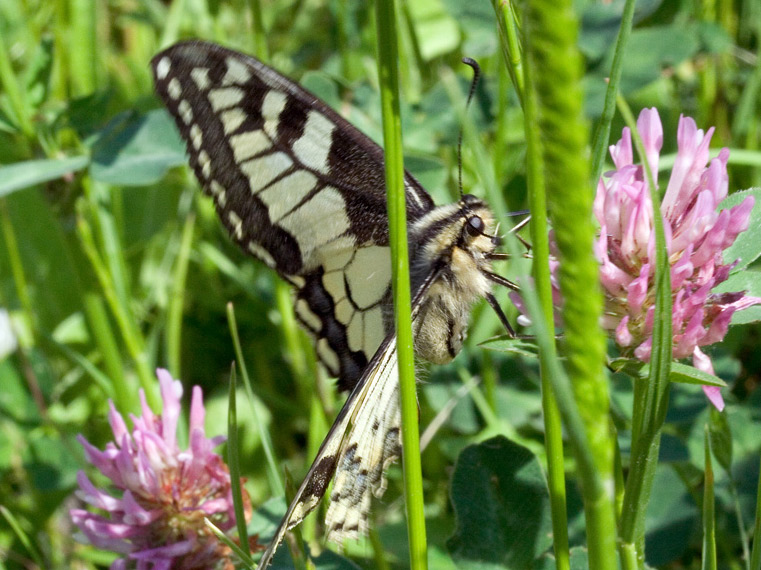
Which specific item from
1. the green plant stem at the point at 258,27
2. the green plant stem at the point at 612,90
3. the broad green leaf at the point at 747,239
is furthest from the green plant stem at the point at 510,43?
the green plant stem at the point at 258,27

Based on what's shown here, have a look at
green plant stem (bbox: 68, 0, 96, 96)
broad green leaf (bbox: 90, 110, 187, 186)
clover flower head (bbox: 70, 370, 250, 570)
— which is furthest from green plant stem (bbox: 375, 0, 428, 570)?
green plant stem (bbox: 68, 0, 96, 96)

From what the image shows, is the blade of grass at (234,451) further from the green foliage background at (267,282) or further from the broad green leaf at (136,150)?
the broad green leaf at (136,150)

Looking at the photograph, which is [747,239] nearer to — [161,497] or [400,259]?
[400,259]

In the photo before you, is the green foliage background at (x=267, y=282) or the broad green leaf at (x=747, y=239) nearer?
the broad green leaf at (x=747, y=239)

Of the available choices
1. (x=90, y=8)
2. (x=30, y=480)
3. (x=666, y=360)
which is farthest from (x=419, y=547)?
(x=90, y=8)

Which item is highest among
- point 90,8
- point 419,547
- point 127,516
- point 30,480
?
point 90,8

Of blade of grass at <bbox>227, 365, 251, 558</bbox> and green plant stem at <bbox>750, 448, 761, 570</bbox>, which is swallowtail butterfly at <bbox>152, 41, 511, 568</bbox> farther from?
green plant stem at <bbox>750, 448, 761, 570</bbox>

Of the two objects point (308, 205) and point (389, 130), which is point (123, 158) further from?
point (389, 130)
